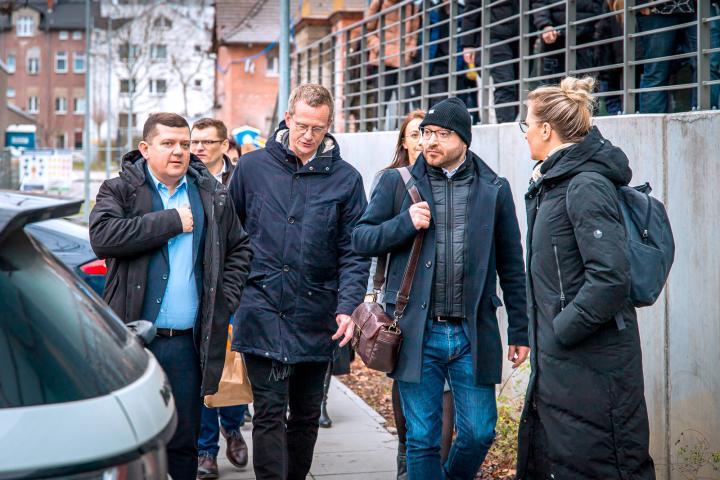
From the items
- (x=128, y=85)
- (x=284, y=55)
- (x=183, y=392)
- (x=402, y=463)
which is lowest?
(x=402, y=463)

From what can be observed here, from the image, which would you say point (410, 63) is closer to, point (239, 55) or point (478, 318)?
point (478, 318)

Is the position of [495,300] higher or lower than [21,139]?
lower

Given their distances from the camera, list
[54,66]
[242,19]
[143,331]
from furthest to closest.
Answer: [54,66] < [242,19] < [143,331]

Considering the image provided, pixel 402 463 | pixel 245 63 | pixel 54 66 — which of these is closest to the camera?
pixel 402 463

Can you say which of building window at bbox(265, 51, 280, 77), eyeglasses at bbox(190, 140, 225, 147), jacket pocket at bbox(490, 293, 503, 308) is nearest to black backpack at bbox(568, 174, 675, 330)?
jacket pocket at bbox(490, 293, 503, 308)

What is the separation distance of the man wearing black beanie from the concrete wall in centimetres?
107

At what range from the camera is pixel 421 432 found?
5.08 meters

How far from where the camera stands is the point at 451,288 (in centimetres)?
502

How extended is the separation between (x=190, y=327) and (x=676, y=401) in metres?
2.62

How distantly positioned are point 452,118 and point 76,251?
5.01m

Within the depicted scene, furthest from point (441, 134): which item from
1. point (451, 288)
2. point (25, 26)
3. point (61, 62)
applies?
point (25, 26)

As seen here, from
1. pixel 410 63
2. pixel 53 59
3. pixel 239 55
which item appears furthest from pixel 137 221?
pixel 53 59

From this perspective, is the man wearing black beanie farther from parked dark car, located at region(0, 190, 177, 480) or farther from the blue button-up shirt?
parked dark car, located at region(0, 190, 177, 480)

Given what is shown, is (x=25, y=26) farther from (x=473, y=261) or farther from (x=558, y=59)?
(x=473, y=261)
